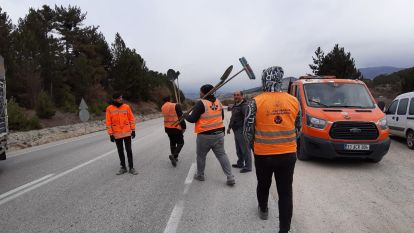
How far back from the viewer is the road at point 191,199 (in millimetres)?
4160

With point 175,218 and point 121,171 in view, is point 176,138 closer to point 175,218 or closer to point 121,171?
point 121,171

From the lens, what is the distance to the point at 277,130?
3.83 metres

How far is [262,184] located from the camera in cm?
413

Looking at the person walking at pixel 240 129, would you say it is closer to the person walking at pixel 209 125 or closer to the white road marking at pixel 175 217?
the person walking at pixel 209 125

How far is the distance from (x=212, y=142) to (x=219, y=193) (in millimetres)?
978

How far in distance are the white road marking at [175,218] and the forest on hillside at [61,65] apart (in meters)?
15.6

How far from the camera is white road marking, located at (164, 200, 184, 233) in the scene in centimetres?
402

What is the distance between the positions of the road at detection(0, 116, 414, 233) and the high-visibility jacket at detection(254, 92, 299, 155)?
104 centimetres

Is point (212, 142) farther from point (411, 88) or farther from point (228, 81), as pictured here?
point (411, 88)

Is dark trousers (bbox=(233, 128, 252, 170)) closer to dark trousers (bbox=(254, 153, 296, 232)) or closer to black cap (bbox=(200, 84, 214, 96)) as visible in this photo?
black cap (bbox=(200, 84, 214, 96))

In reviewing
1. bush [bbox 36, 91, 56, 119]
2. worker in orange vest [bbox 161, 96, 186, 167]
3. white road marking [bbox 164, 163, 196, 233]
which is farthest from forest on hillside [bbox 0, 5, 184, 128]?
white road marking [bbox 164, 163, 196, 233]

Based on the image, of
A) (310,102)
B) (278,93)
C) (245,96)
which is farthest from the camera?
(310,102)

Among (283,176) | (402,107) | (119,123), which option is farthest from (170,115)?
(402,107)

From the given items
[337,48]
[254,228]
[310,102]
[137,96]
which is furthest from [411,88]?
[137,96]
